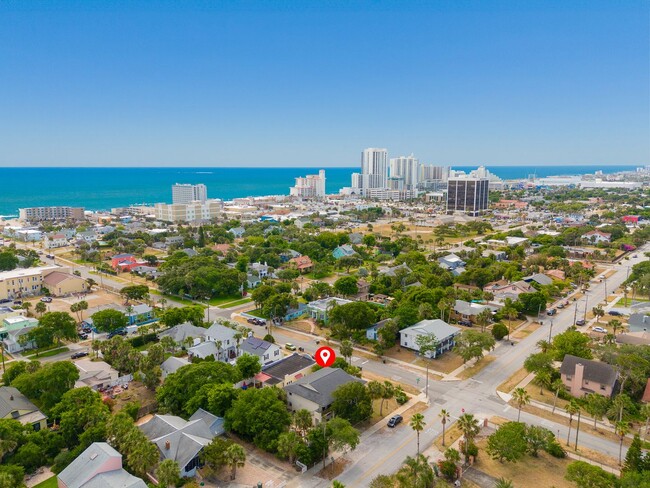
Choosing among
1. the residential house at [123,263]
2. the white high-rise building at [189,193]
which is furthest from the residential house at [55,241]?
the white high-rise building at [189,193]

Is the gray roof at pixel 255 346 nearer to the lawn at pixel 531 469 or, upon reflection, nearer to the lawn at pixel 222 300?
the lawn at pixel 222 300

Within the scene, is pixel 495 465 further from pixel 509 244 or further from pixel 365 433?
pixel 509 244

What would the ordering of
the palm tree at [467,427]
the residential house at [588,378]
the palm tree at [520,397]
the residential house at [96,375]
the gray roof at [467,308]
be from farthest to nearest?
the gray roof at [467,308] → the residential house at [96,375] → the residential house at [588,378] → the palm tree at [520,397] → the palm tree at [467,427]

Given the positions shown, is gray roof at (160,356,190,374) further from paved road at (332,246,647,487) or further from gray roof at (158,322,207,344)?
paved road at (332,246,647,487)

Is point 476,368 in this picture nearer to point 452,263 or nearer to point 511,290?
point 511,290

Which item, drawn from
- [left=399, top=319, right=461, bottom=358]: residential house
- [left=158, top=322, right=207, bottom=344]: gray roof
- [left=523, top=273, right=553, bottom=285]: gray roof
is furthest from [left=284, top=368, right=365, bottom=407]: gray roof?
[left=523, top=273, right=553, bottom=285]: gray roof

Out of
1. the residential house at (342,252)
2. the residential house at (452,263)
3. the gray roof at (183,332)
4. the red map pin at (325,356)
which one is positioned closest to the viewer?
the red map pin at (325,356)

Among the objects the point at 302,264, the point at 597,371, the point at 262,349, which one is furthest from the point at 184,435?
the point at 302,264
